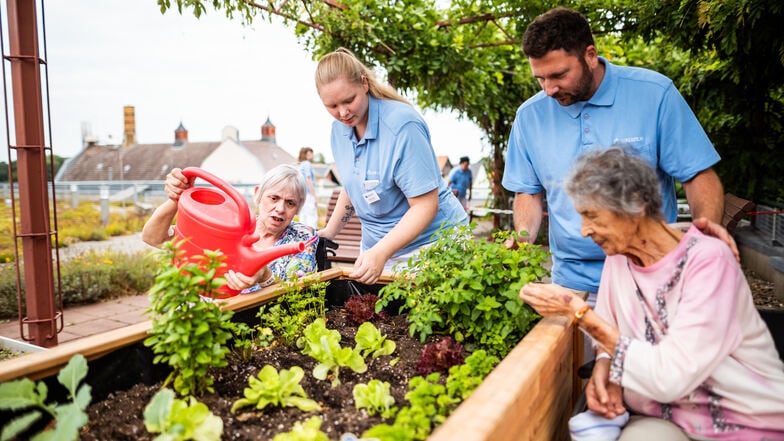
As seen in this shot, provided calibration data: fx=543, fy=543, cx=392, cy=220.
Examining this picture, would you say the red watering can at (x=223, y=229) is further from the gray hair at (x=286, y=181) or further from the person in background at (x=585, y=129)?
the person in background at (x=585, y=129)

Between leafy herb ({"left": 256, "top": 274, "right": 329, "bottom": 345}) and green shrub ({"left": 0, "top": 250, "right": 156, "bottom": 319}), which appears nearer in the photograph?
leafy herb ({"left": 256, "top": 274, "right": 329, "bottom": 345})

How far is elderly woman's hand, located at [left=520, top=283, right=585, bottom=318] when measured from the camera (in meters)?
1.31

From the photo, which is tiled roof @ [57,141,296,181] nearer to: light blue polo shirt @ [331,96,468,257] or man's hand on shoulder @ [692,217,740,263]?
light blue polo shirt @ [331,96,468,257]

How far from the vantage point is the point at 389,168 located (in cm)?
207

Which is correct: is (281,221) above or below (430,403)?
above

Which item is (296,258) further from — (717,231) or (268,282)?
(717,231)

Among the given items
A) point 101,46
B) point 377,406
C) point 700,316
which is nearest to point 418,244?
point 377,406

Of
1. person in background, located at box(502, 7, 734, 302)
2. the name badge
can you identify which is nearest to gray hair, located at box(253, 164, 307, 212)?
the name badge

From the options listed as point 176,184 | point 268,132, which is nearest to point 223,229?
point 176,184

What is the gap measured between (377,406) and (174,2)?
2234mm

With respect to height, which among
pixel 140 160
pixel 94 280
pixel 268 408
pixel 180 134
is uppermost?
pixel 268 408

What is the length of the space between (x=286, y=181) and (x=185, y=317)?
112 cm

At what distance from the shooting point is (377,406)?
4.14 feet

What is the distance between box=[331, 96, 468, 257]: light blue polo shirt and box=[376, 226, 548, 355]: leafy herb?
0.31 metres
